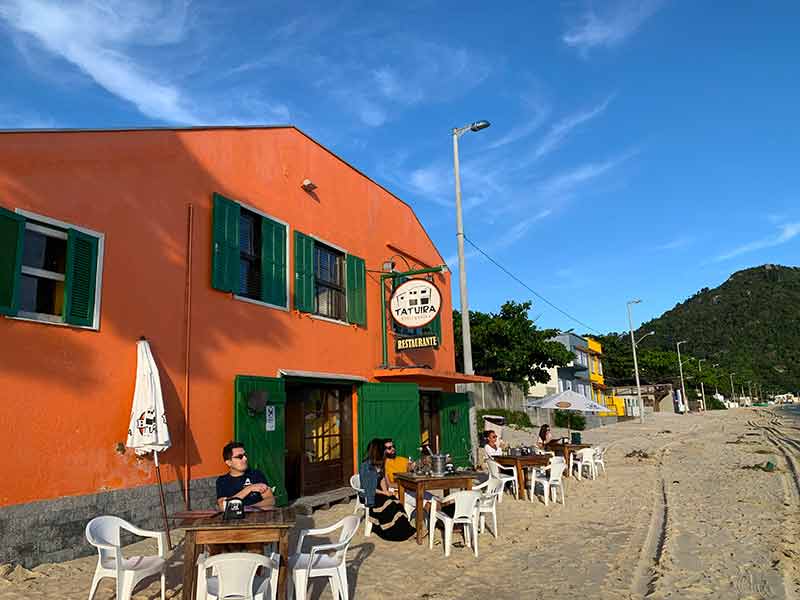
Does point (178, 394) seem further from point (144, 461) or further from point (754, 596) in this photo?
point (754, 596)

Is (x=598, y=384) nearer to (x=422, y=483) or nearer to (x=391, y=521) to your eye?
(x=422, y=483)

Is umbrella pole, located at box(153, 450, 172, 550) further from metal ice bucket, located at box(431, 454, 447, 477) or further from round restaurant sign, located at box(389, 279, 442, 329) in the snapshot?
round restaurant sign, located at box(389, 279, 442, 329)

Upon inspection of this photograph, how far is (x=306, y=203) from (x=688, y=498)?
8732 mm

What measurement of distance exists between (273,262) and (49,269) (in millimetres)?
3554

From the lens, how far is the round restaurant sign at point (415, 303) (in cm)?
1120

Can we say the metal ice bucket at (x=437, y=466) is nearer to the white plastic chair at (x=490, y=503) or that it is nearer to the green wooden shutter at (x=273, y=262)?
the white plastic chair at (x=490, y=503)

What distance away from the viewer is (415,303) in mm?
11406

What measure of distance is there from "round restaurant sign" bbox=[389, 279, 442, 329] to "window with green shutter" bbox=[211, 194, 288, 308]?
267 centimetres

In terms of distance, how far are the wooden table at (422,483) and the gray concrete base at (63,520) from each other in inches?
118

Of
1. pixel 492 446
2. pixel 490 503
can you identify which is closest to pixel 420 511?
pixel 490 503

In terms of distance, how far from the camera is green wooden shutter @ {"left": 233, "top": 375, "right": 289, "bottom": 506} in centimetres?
823

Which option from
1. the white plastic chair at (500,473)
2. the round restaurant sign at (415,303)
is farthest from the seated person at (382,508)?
the round restaurant sign at (415,303)

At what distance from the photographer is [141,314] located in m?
7.27

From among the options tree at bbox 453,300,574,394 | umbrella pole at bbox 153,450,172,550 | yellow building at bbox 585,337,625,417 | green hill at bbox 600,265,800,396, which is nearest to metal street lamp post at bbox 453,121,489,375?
umbrella pole at bbox 153,450,172,550
